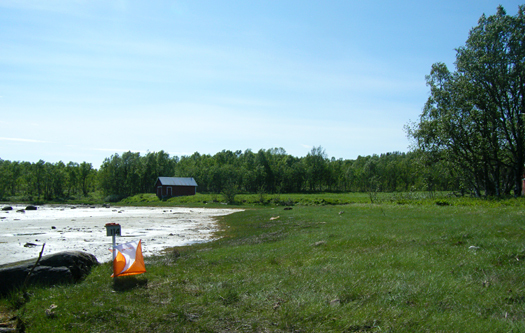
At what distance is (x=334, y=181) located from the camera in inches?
5000

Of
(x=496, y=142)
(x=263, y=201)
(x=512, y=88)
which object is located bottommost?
(x=263, y=201)

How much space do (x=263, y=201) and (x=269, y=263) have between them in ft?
191

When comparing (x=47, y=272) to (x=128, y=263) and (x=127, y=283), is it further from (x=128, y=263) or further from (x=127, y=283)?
(x=127, y=283)

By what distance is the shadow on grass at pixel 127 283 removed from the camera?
924cm

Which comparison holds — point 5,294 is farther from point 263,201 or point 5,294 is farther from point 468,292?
point 263,201

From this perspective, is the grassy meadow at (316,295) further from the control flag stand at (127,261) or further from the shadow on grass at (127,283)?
the control flag stand at (127,261)

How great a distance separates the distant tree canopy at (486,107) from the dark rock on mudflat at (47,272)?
34628mm

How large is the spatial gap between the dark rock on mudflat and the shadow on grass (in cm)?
139

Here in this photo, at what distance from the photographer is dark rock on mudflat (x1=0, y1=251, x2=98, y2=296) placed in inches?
365

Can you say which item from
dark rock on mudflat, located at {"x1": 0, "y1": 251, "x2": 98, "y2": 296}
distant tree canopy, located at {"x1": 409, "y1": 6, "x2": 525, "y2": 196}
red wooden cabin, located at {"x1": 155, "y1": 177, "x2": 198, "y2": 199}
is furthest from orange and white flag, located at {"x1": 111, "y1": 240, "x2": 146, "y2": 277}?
red wooden cabin, located at {"x1": 155, "y1": 177, "x2": 198, "y2": 199}

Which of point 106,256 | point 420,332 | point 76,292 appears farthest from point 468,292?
point 106,256

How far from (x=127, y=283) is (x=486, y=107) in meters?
36.8

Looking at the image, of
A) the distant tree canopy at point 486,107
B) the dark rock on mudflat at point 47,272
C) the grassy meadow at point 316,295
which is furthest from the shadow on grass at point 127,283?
the distant tree canopy at point 486,107

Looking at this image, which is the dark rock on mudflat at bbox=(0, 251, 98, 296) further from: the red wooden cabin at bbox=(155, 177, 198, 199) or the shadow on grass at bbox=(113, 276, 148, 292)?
the red wooden cabin at bbox=(155, 177, 198, 199)
